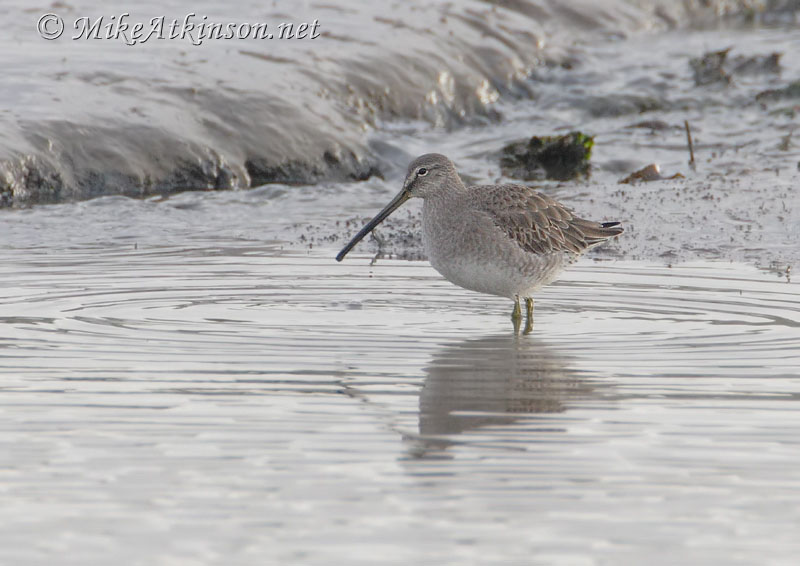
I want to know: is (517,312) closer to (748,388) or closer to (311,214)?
(748,388)

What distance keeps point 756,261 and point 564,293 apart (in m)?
1.79

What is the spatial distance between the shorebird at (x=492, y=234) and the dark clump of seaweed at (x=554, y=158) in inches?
178

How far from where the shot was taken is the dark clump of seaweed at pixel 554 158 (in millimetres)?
12070

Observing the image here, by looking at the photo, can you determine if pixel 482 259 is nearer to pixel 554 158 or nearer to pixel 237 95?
pixel 554 158

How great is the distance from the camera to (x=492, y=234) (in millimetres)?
7000

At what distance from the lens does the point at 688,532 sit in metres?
3.76

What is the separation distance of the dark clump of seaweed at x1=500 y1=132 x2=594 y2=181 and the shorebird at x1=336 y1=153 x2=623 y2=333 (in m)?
4.53

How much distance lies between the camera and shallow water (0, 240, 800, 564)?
374cm

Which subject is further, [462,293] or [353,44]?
[353,44]

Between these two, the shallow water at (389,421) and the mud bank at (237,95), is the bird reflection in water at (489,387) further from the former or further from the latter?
the mud bank at (237,95)

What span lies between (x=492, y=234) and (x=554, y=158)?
537 cm

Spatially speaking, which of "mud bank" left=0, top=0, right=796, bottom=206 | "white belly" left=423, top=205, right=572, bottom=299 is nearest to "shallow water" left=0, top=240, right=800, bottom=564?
"white belly" left=423, top=205, right=572, bottom=299

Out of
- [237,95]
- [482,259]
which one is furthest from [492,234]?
[237,95]

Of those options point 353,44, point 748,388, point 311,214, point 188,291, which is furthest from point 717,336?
point 353,44
